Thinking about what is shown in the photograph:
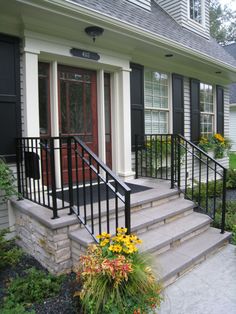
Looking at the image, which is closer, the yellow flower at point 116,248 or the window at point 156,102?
the yellow flower at point 116,248

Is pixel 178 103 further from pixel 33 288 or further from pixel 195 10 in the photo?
pixel 33 288

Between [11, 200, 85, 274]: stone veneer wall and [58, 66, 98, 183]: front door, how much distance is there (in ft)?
4.27

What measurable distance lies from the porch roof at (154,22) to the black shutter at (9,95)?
0.96 metres

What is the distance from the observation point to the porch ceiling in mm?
3160

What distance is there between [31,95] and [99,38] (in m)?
1.39

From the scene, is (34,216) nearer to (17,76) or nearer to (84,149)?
(84,149)

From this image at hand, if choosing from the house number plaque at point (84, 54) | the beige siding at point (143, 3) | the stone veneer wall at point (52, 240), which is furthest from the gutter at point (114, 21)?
the stone veneer wall at point (52, 240)

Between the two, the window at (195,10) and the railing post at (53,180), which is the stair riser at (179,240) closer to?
the railing post at (53,180)

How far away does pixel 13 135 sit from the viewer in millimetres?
3471

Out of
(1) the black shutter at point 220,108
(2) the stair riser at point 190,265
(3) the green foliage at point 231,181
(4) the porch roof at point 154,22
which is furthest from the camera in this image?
(1) the black shutter at point 220,108

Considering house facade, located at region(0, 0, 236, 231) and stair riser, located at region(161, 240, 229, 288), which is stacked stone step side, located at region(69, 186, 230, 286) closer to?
stair riser, located at region(161, 240, 229, 288)

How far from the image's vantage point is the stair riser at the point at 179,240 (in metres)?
2.85

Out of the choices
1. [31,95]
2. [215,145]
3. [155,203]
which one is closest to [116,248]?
[155,203]

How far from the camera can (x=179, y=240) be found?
3139mm
